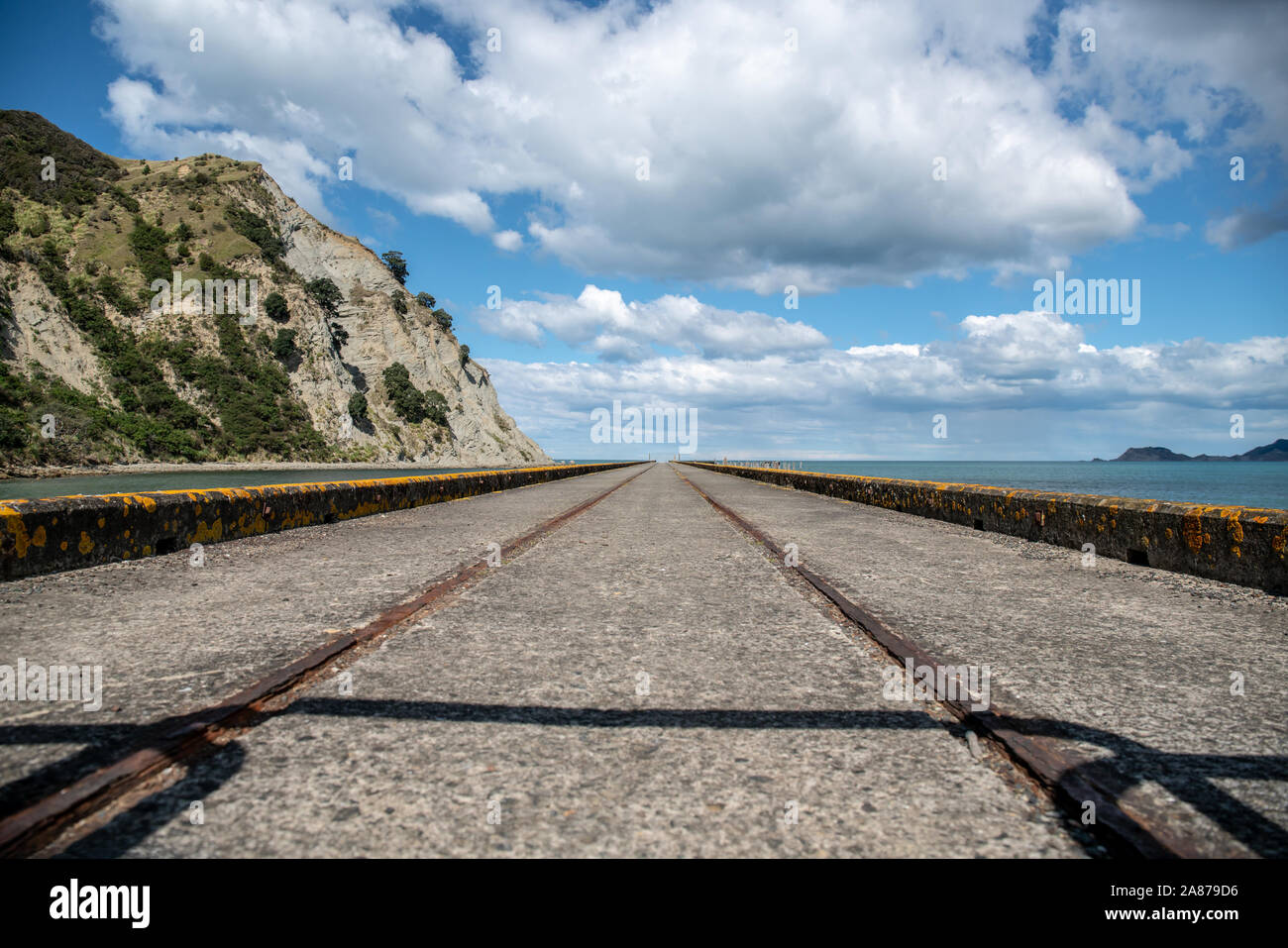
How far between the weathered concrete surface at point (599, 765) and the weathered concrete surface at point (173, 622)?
0.42 m

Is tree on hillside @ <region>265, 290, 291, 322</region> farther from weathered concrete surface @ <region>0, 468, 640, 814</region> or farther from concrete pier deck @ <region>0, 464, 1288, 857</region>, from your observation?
concrete pier deck @ <region>0, 464, 1288, 857</region>

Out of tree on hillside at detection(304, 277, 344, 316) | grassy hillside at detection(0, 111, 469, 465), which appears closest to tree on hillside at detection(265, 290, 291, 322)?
grassy hillside at detection(0, 111, 469, 465)

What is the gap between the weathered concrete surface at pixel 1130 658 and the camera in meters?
1.96

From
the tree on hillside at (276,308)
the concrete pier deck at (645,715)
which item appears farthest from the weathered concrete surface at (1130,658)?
the tree on hillside at (276,308)

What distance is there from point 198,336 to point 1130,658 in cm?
7732

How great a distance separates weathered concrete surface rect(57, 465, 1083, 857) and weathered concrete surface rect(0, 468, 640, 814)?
42cm

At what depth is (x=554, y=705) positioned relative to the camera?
2.62 meters

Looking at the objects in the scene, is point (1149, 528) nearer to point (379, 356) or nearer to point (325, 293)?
point (379, 356)

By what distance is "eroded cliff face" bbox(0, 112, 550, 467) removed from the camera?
180 ft

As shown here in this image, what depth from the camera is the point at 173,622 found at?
3.84 metres
